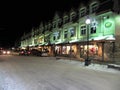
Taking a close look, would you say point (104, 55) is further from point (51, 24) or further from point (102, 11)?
point (51, 24)

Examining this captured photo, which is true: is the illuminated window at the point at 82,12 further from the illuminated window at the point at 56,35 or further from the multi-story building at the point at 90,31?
the illuminated window at the point at 56,35

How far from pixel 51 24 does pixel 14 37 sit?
75373mm

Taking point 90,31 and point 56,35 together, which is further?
point 56,35

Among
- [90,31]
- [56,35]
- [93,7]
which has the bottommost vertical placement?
[90,31]

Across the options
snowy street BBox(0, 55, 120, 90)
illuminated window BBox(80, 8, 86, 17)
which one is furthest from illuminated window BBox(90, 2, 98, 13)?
snowy street BBox(0, 55, 120, 90)

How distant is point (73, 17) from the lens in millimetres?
42625

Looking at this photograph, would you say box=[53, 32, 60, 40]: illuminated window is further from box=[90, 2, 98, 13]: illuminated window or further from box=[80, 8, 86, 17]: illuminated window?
Result: box=[90, 2, 98, 13]: illuminated window

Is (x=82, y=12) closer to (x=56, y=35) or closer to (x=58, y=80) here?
(x=56, y=35)

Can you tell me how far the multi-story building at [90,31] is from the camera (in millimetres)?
29625

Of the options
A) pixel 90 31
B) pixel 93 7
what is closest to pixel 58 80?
pixel 90 31

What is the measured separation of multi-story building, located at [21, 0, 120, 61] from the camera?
29625 mm

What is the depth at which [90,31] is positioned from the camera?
3559 centimetres

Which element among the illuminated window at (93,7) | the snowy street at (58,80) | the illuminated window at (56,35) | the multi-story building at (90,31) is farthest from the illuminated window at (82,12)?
the snowy street at (58,80)

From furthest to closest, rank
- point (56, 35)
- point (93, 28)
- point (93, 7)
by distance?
1. point (56, 35)
2. point (93, 7)
3. point (93, 28)
